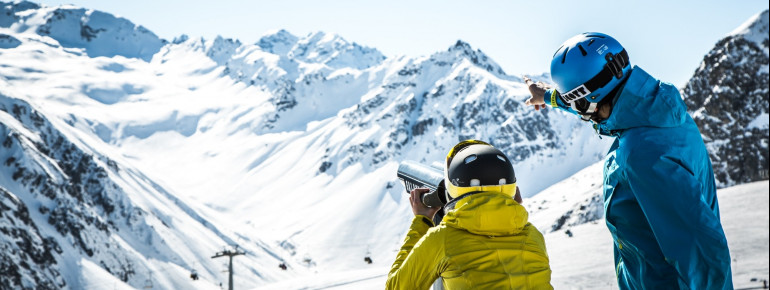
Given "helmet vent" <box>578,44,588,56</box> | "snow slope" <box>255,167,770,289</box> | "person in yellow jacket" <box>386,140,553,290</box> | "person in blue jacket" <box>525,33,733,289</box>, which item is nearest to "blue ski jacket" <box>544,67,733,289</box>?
"person in blue jacket" <box>525,33,733,289</box>

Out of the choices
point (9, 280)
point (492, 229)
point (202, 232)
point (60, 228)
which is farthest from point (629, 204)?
point (202, 232)

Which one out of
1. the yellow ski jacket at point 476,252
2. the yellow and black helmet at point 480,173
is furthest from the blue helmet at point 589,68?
the yellow ski jacket at point 476,252

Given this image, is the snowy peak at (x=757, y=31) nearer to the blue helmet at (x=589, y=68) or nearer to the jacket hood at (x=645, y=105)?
the blue helmet at (x=589, y=68)

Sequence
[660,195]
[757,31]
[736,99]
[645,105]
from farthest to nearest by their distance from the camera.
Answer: [757,31], [736,99], [645,105], [660,195]

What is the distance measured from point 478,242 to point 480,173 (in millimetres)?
322

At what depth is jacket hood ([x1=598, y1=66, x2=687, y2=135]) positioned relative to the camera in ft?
8.55

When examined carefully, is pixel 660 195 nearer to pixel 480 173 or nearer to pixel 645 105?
pixel 645 105

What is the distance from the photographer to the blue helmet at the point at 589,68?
2922 mm

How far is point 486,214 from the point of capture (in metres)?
2.67

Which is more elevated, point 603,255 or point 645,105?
point 603,255

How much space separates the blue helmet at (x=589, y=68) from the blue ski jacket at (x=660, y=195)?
0.33ft

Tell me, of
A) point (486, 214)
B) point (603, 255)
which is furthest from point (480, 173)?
point (603, 255)

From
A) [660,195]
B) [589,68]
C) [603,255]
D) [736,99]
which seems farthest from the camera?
[736,99]

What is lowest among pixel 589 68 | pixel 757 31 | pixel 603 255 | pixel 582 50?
pixel 589 68
